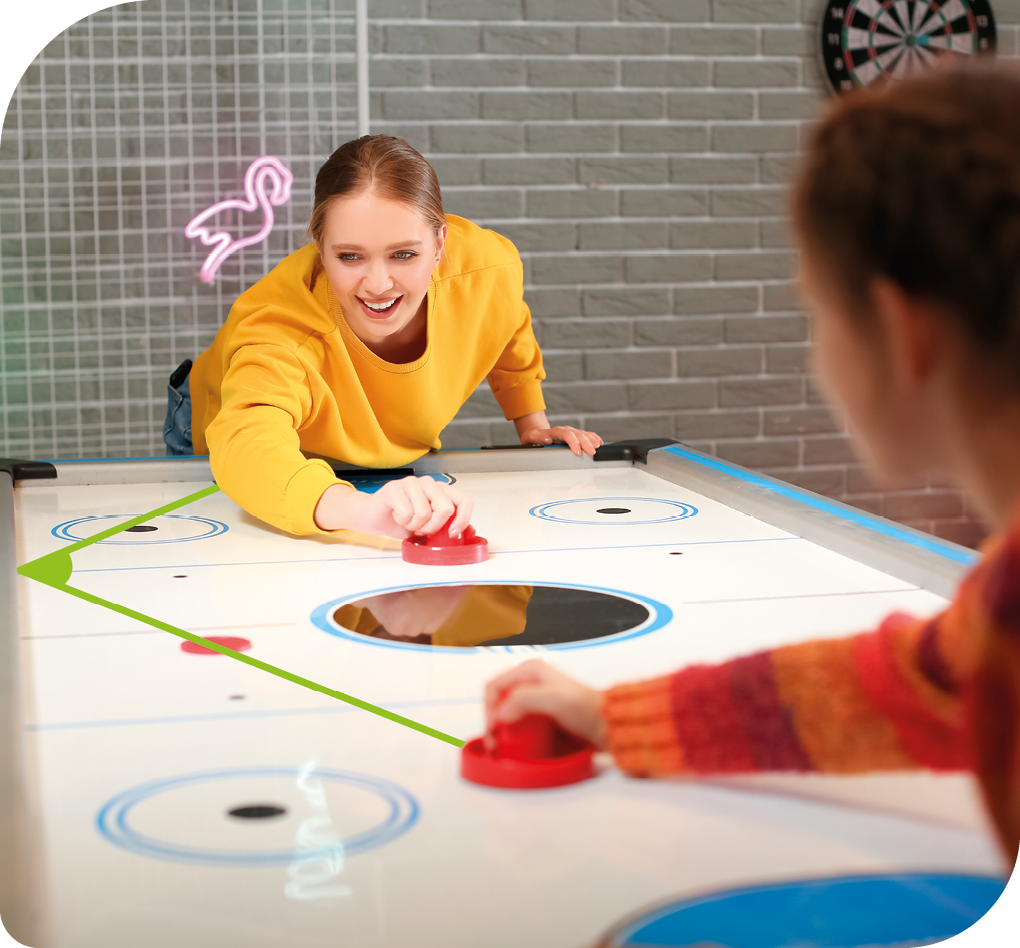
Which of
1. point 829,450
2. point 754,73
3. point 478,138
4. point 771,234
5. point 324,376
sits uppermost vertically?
point 754,73

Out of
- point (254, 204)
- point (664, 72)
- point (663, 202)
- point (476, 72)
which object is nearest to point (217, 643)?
point (254, 204)

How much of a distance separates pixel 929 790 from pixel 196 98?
249 centimetres

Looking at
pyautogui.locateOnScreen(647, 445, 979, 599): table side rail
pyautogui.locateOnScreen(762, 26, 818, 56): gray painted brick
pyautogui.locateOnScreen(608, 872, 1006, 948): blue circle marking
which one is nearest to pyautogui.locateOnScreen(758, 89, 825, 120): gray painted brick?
pyautogui.locateOnScreen(762, 26, 818, 56): gray painted brick

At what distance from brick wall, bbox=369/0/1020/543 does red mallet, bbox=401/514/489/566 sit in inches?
80.5

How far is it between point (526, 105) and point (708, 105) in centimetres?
54

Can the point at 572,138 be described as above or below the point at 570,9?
below

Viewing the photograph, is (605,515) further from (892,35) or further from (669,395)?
(892,35)

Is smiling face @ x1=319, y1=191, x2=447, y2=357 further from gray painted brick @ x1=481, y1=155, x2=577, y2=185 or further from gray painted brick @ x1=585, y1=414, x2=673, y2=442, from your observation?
gray painted brick @ x1=585, y1=414, x2=673, y2=442

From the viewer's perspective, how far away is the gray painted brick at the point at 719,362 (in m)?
3.37

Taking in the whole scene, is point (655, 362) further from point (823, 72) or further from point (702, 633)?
point (702, 633)

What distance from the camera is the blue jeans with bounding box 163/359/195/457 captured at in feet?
6.87

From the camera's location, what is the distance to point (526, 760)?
0.64 meters

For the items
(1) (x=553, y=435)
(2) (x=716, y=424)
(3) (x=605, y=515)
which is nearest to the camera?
(3) (x=605, y=515)

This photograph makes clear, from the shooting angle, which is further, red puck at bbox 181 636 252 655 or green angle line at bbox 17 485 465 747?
red puck at bbox 181 636 252 655
